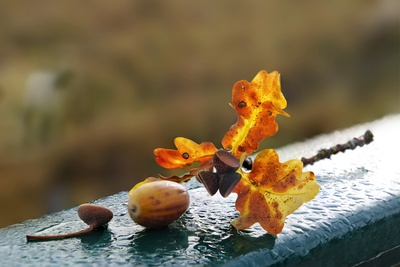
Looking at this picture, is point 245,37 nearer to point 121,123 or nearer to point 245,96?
point 121,123

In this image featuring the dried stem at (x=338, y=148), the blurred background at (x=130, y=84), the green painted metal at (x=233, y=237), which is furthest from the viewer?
the blurred background at (x=130, y=84)

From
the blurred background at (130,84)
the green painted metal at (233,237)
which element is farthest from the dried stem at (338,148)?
the blurred background at (130,84)

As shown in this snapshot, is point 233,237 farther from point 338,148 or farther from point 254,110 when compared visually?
point 338,148

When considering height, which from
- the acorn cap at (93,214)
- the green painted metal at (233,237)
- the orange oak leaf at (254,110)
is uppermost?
the orange oak leaf at (254,110)

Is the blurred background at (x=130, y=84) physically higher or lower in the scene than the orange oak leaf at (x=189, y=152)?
higher

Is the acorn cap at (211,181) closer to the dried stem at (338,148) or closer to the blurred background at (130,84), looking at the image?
the dried stem at (338,148)

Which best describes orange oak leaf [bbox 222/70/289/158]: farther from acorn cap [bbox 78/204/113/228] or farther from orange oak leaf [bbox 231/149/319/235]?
acorn cap [bbox 78/204/113/228]

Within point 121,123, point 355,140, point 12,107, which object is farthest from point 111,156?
point 355,140

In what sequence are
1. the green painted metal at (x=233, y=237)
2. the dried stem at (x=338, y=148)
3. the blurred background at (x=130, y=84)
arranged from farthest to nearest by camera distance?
the blurred background at (x=130, y=84)
the dried stem at (x=338, y=148)
the green painted metal at (x=233, y=237)
